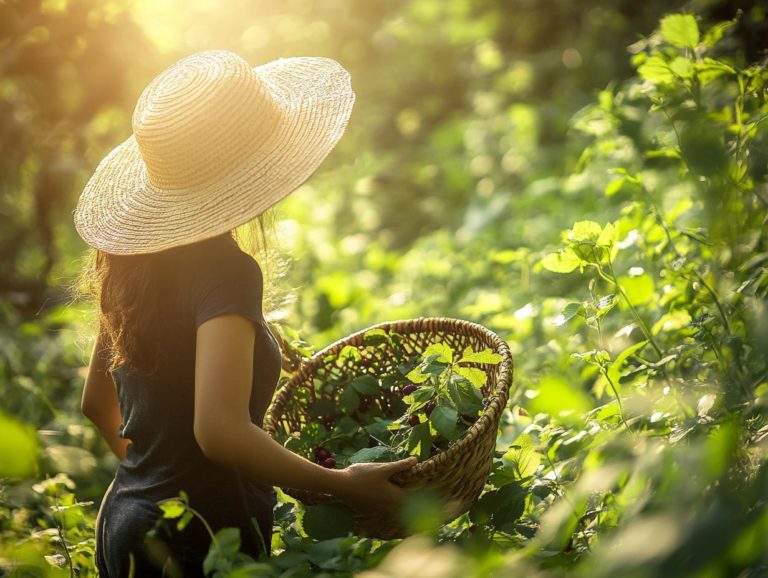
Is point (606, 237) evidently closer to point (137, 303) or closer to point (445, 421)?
point (445, 421)

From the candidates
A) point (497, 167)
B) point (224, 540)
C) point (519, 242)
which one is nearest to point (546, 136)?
point (497, 167)

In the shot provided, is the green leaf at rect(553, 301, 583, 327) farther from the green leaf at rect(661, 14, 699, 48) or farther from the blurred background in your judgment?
the green leaf at rect(661, 14, 699, 48)

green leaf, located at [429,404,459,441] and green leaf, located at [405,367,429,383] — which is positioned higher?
green leaf, located at [405,367,429,383]

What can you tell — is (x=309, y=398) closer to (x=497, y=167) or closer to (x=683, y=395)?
(x=683, y=395)

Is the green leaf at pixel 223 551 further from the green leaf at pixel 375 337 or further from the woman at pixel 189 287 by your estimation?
the green leaf at pixel 375 337

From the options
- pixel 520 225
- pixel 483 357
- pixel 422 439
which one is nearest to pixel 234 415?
pixel 422 439

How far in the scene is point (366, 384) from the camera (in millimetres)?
2084

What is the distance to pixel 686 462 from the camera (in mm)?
986

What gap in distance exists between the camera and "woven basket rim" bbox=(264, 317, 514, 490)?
5.19 ft

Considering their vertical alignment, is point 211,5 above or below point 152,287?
above

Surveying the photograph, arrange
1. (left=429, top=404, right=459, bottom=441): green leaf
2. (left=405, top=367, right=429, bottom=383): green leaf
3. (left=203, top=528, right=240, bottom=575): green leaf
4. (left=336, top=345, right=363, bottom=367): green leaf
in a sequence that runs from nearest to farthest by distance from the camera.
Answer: (left=203, top=528, right=240, bottom=575): green leaf → (left=429, top=404, right=459, bottom=441): green leaf → (left=405, top=367, right=429, bottom=383): green leaf → (left=336, top=345, right=363, bottom=367): green leaf

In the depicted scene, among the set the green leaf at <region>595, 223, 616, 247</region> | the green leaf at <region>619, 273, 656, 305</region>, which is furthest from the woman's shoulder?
the green leaf at <region>619, 273, 656, 305</region>

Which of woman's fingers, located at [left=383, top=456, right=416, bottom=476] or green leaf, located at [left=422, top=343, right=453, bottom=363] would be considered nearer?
woman's fingers, located at [left=383, top=456, right=416, bottom=476]

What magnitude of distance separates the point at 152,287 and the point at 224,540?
1.97 ft
